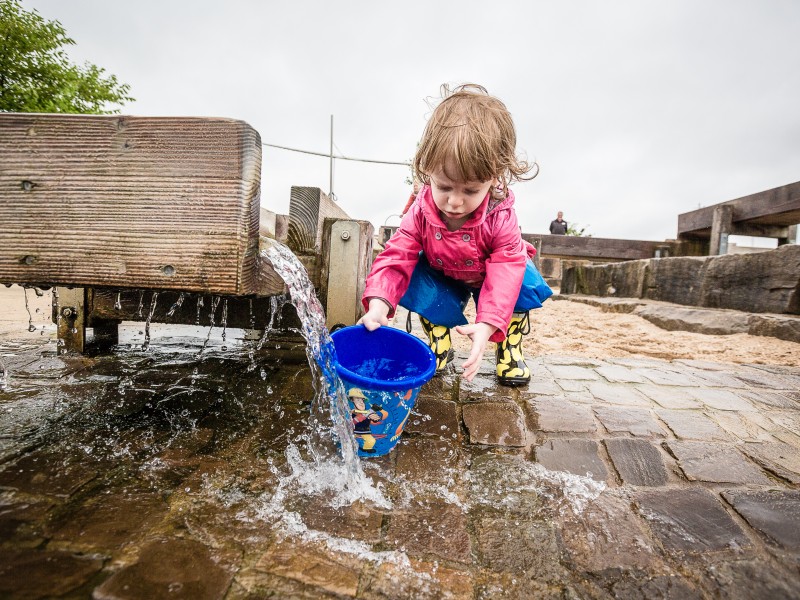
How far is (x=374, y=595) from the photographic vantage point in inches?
37.8

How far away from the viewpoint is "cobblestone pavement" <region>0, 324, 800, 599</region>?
1000 millimetres

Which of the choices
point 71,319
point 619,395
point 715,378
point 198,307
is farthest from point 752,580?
point 71,319

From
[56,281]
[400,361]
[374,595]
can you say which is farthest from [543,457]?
[56,281]

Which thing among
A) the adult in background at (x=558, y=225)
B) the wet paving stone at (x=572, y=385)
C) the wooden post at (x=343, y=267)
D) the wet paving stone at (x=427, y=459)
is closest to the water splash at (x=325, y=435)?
the wet paving stone at (x=427, y=459)

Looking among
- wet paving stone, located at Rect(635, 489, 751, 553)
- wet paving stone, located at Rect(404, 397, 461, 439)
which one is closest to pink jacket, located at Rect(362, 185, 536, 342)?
wet paving stone, located at Rect(404, 397, 461, 439)

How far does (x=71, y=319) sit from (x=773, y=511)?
3600mm

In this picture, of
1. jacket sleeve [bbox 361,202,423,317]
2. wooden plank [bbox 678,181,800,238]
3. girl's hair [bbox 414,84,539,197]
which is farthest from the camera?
wooden plank [bbox 678,181,800,238]

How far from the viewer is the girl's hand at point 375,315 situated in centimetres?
182

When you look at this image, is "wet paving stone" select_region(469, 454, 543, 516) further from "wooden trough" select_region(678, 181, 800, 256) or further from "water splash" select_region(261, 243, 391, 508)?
"wooden trough" select_region(678, 181, 800, 256)

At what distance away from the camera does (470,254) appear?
88.4 inches

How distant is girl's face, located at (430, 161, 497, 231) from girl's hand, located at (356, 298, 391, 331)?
56 cm

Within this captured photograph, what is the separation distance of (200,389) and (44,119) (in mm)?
1334

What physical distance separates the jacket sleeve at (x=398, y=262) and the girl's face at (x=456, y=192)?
0.37 meters

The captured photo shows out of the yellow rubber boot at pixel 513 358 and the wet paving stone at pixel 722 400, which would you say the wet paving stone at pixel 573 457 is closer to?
the yellow rubber boot at pixel 513 358
